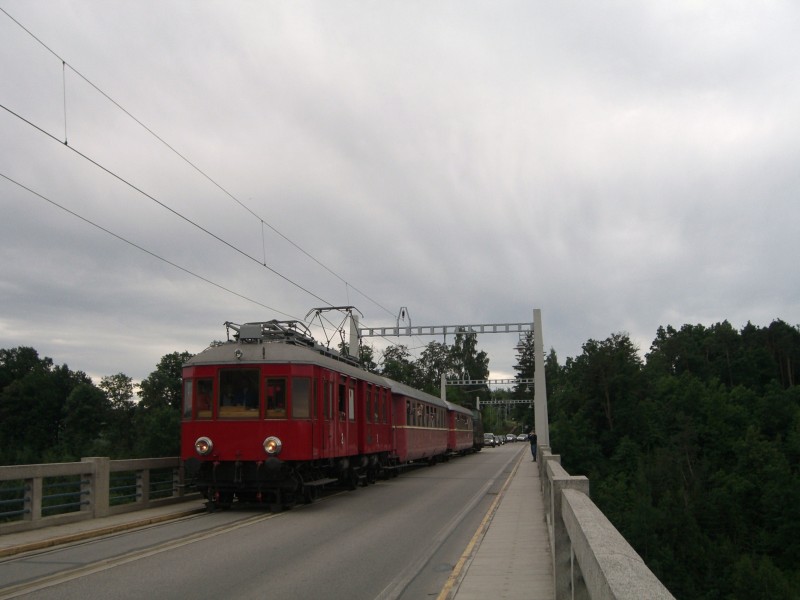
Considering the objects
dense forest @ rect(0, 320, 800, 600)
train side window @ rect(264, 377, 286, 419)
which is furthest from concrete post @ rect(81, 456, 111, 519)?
dense forest @ rect(0, 320, 800, 600)

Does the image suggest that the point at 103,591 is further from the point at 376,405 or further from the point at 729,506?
the point at 729,506

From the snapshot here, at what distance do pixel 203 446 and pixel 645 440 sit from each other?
65.5 meters

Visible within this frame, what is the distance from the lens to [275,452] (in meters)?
15.7

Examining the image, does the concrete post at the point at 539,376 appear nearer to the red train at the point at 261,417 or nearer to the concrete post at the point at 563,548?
the red train at the point at 261,417

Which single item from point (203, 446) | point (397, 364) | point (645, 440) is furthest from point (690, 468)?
point (203, 446)

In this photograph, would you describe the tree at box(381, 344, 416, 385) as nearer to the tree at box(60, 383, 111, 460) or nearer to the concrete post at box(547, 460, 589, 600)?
the tree at box(60, 383, 111, 460)

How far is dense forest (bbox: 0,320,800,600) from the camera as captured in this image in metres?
54.8

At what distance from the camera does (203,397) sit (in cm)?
1653

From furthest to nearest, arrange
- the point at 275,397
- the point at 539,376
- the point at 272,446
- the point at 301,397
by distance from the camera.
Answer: the point at 539,376, the point at 301,397, the point at 275,397, the point at 272,446

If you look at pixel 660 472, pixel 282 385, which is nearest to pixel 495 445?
pixel 660 472

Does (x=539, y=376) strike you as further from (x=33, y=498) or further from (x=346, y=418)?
(x=33, y=498)

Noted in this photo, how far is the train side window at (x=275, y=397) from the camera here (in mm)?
16094

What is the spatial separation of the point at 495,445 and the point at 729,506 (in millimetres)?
27030

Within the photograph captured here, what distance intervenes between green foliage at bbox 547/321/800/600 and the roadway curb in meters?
39.8
